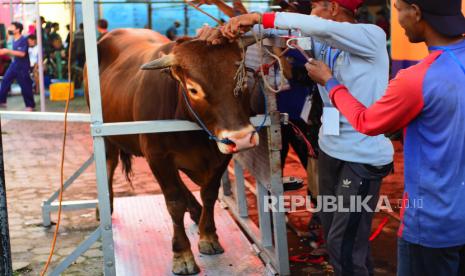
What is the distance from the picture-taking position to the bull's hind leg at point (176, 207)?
4145 mm

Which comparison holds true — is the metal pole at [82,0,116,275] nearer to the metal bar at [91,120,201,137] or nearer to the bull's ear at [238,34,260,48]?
the metal bar at [91,120,201,137]

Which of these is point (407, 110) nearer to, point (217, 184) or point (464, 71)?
point (464, 71)

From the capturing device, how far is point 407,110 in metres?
2.23

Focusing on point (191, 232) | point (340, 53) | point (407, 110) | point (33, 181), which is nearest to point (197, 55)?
point (340, 53)

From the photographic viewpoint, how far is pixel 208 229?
15.2 ft

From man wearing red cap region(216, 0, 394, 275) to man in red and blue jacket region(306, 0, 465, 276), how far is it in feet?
1.96

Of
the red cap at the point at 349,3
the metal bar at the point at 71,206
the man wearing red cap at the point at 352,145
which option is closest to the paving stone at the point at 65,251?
the metal bar at the point at 71,206

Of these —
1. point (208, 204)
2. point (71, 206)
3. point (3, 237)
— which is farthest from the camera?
point (71, 206)

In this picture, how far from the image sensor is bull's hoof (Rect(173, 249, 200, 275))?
418 cm

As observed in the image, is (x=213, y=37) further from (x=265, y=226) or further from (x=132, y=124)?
(x=265, y=226)

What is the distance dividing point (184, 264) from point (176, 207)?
41cm

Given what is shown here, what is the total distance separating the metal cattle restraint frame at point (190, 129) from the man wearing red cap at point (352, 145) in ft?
2.37

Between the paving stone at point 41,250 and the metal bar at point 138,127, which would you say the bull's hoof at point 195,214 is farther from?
the metal bar at point 138,127

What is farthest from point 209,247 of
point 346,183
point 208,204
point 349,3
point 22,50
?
point 22,50
